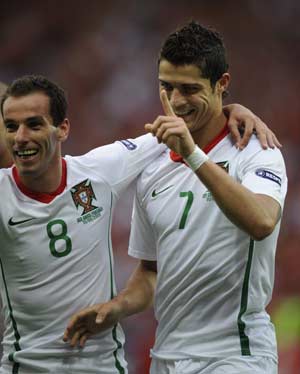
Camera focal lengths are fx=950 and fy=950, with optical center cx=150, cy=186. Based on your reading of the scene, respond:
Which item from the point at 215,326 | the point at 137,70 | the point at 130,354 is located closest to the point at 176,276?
the point at 215,326

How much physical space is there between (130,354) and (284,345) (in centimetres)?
113

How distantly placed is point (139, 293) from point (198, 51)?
1071 millimetres

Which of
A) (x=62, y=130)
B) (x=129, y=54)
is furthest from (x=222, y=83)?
(x=129, y=54)

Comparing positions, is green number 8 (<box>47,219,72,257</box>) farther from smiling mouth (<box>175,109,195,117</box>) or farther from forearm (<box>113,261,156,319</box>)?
smiling mouth (<box>175,109,195,117</box>)

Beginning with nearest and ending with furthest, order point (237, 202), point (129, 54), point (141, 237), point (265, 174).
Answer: point (237, 202) < point (265, 174) < point (141, 237) < point (129, 54)

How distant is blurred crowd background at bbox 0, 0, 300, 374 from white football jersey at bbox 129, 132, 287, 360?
3679mm

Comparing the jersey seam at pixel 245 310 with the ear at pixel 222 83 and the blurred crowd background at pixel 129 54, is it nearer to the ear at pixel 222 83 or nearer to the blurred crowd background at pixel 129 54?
the ear at pixel 222 83

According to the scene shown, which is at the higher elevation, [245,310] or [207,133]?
[207,133]

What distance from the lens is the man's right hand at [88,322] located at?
12.3ft

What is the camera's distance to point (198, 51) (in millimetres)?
3764

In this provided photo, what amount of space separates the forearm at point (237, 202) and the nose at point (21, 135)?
823mm

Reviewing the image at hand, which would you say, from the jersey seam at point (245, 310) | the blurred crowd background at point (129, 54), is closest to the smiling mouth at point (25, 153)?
the jersey seam at point (245, 310)

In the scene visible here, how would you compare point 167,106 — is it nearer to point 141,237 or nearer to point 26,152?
point 26,152

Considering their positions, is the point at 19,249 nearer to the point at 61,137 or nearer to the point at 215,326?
the point at 61,137
